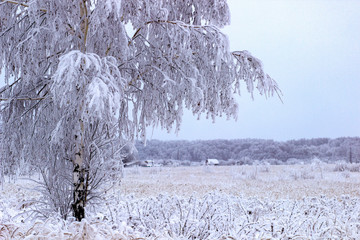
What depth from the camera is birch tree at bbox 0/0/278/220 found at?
4.49 m

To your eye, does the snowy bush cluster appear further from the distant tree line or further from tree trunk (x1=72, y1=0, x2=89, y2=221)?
the distant tree line

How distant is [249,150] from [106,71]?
95.1 feet

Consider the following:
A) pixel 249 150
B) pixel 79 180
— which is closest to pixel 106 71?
pixel 79 180

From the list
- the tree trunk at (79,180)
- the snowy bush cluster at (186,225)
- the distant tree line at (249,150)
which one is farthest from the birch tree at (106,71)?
the distant tree line at (249,150)

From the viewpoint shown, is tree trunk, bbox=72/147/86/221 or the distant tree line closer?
tree trunk, bbox=72/147/86/221

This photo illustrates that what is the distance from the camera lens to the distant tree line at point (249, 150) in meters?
31.0

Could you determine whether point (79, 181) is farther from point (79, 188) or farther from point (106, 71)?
point (106, 71)

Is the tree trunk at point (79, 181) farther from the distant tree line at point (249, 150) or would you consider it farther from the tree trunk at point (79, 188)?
the distant tree line at point (249, 150)

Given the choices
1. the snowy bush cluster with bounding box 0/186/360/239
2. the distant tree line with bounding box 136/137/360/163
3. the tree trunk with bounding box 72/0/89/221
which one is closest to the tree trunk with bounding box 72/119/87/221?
the tree trunk with bounding box 72/0/89/221

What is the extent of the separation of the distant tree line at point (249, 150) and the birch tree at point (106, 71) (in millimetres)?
24516

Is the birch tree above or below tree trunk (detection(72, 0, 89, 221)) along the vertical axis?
above

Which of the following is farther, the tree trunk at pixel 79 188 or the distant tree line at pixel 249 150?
the distant tree line at pixel 249 150

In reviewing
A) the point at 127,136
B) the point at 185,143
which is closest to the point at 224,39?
the point at 127,136

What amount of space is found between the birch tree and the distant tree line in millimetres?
24516
